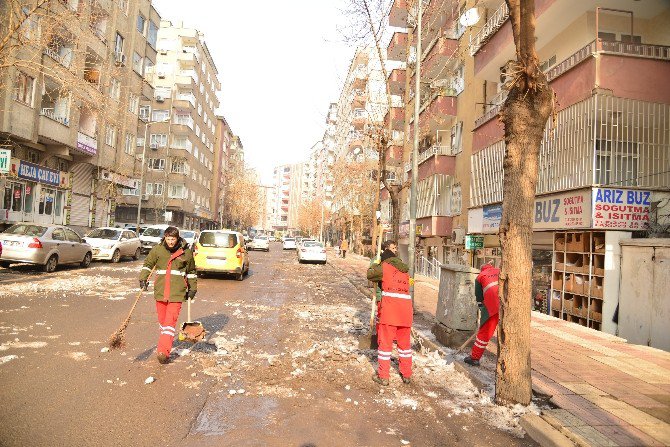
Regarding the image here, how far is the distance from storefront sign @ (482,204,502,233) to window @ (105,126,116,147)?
77.7 feet

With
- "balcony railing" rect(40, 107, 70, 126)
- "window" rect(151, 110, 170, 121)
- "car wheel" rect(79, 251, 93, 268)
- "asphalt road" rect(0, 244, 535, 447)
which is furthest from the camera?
"window" rect(151, 110, 170, 121)

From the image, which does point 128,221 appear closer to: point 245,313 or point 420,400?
point 245,313

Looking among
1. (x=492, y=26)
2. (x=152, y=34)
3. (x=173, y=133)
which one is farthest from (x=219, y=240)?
(x=173, y=133)

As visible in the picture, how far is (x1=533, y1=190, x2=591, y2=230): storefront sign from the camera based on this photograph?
10602 mm

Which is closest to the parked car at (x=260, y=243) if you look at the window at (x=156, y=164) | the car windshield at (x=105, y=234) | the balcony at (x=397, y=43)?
the window at (x=156, y=164)

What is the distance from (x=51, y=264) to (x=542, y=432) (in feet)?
51.6

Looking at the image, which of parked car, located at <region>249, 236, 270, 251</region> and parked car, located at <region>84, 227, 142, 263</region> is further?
parked car, located at <region>249, 236, 270, 251</region>

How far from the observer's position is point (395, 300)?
5.56m

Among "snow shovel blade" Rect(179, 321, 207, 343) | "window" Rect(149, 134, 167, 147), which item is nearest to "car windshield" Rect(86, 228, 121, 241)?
"snow shovel blade" Rect(179, 321, 207, 343)

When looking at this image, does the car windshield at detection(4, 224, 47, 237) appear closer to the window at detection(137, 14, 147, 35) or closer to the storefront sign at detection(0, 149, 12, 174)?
the storefront sign at detection(0, 149, 12, 174)

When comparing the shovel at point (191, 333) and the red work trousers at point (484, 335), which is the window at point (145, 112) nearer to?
the shovel at point (191, 333)

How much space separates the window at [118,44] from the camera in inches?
1121

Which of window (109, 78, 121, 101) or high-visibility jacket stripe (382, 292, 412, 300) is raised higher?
window (109, 78, 121, 101)

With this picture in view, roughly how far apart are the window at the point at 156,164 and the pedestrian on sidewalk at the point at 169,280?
51170 millimetres
